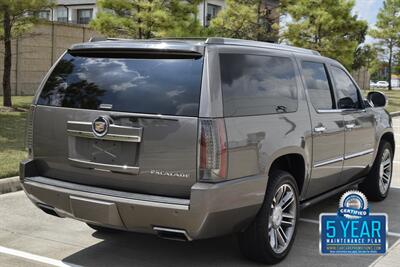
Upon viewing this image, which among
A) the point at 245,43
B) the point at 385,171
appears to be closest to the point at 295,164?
the point at 245,43

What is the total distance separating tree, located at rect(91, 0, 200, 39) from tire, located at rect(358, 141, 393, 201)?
36.2 ft

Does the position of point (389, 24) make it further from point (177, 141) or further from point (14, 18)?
point (177, 141)

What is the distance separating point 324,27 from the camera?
27.1 metres

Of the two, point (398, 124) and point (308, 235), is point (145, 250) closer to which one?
point (308, 235)

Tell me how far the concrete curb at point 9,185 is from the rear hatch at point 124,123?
266 cm

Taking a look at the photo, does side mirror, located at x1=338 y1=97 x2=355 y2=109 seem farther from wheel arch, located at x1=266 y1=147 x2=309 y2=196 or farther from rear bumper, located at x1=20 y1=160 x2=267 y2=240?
rear bumper, located at x1=20 y1=160 x2=267 y2=240

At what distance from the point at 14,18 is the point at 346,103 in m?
10.9

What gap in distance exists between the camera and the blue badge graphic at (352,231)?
488 centimetres

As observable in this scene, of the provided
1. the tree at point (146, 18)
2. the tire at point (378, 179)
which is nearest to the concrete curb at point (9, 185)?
the tire at point (378, 179)

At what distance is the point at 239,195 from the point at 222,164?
→ 0.31 m

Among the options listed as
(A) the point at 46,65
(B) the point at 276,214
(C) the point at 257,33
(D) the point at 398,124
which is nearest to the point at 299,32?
(C) the point at 257,33

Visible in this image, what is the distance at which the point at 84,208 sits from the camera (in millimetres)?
4199

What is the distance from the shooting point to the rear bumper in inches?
153

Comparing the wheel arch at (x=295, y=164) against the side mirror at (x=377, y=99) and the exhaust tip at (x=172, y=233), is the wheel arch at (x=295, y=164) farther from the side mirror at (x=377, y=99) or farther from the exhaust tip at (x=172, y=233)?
the side mirror at (x=377, y=99)
